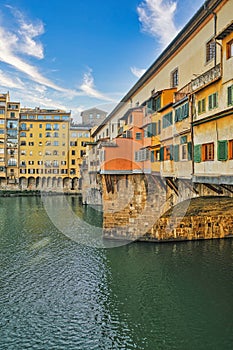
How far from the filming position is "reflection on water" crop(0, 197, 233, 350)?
11289 millimetres

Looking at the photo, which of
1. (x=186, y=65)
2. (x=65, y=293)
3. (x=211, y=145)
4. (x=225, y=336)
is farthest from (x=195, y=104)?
(x=65, y=293)

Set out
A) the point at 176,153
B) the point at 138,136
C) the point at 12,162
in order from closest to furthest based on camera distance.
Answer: the point at 176,153, the point at 138,136, the point at 12,162

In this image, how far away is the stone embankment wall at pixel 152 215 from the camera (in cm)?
2122

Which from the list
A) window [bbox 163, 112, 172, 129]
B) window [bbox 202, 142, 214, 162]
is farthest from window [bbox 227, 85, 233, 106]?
window [bbox 163, 112, 172, 129]

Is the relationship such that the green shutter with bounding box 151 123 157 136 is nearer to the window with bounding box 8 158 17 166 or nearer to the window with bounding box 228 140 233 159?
the window with bounding box 228 140 233 159

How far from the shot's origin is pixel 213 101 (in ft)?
38.7

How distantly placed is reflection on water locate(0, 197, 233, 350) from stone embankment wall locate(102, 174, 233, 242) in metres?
0.91

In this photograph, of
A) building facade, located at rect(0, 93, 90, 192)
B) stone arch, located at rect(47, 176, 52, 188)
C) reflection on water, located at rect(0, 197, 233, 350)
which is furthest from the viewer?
stone arch, located at rect(47, 176, 52, 188)

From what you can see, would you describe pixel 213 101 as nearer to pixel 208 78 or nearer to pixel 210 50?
pixel 208 78

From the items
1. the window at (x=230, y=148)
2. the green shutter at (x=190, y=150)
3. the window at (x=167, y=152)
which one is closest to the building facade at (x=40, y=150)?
the window at (x=167, y=152)

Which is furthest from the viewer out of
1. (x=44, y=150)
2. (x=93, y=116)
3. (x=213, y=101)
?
(x=93, y=116)

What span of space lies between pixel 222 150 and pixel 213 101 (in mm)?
1916

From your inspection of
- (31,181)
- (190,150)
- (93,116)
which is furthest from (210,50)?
(93,116)

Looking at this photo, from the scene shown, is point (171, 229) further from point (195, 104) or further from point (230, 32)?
point (230, 32)
